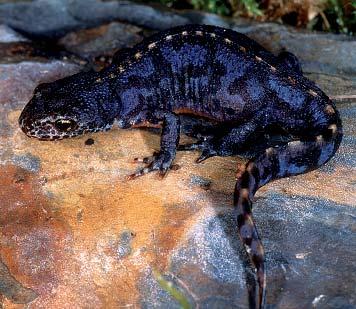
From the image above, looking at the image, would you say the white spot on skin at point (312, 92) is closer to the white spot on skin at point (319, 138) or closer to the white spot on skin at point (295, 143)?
the white spot on skin at point (319, 138)

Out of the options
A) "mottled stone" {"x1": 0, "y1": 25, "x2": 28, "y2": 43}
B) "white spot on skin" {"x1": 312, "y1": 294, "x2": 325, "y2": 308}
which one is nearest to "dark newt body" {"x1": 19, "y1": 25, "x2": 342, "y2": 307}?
"white spot on skin" {"x1": 312, "y1": 294, "x2": 325, "y2": 308}

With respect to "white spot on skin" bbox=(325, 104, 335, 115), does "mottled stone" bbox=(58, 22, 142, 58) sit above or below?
below

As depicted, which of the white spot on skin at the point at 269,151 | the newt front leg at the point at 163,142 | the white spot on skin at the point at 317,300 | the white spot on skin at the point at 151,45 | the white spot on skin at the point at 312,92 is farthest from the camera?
the white spot on skin at the point at 151,45

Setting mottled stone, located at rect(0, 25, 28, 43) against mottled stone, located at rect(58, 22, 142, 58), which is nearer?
mottled stone, located at rect(0, 25, 28, 43)

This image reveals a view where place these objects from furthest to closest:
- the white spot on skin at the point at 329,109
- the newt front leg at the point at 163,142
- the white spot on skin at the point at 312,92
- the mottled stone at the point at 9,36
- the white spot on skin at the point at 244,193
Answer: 1. the mottled stone at the point at 9,36
2. the white spot on skin at the point at 312,92
3. the white spot on skin at the point at 329,109
4. the newt front leg at the point at 163,142
5. the white spot on skin at the point at 244,193

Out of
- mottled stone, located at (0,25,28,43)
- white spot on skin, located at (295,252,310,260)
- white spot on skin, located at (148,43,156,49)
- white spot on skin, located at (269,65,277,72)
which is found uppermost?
white spot on skin, located at (269,65,277,72)

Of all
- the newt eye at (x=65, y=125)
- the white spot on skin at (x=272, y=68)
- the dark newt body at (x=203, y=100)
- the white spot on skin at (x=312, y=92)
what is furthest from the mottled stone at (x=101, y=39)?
the white spot on skin at (x=312, y=92)

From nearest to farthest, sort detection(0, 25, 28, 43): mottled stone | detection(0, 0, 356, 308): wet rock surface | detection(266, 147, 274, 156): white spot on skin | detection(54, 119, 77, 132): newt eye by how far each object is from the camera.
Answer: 1. detection(0, 0, 356, 308): wet rock surface
2. detection(266, 147, 274, 156): white spot on skin
3. detection(54, 119, 77, 132): newt eye
4. detection(0, 25, 28, 43): mottled stone

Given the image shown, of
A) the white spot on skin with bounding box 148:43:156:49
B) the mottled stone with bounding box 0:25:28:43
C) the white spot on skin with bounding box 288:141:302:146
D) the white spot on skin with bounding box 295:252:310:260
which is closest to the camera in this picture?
the white spot on skin with bounding box 295:252:310:260

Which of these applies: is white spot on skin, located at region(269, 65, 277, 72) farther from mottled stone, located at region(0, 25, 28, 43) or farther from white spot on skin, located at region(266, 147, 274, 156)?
mottled stone, located at region(0, 25, 28, 43)
